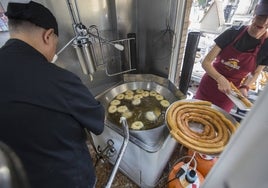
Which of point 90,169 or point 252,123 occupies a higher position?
point 252,123

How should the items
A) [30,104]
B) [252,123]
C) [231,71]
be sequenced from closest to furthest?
1. [252,123]
2. [30,104]
3. [231,71]

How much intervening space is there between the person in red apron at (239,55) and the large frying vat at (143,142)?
1.17 ft

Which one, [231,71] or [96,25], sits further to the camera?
[96,25]

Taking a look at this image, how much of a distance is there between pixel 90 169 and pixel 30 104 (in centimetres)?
53

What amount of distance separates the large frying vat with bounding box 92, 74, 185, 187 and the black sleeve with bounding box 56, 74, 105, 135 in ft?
1.07

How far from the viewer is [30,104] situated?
1.74 feet

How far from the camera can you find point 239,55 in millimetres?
1124

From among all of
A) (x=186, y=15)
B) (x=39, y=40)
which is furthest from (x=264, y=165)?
(x=186, y=15)

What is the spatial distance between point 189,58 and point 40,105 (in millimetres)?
1319

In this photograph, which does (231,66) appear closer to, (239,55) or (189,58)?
(239,55)

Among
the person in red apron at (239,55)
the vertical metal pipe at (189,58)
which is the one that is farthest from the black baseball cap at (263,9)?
the vertical metal pipe at (189,58)

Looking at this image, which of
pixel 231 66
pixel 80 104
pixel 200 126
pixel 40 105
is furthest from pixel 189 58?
pixel 40 105

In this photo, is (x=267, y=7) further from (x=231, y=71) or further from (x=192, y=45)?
(x=192, y=45)

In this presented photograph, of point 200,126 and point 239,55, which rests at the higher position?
point 239,55
